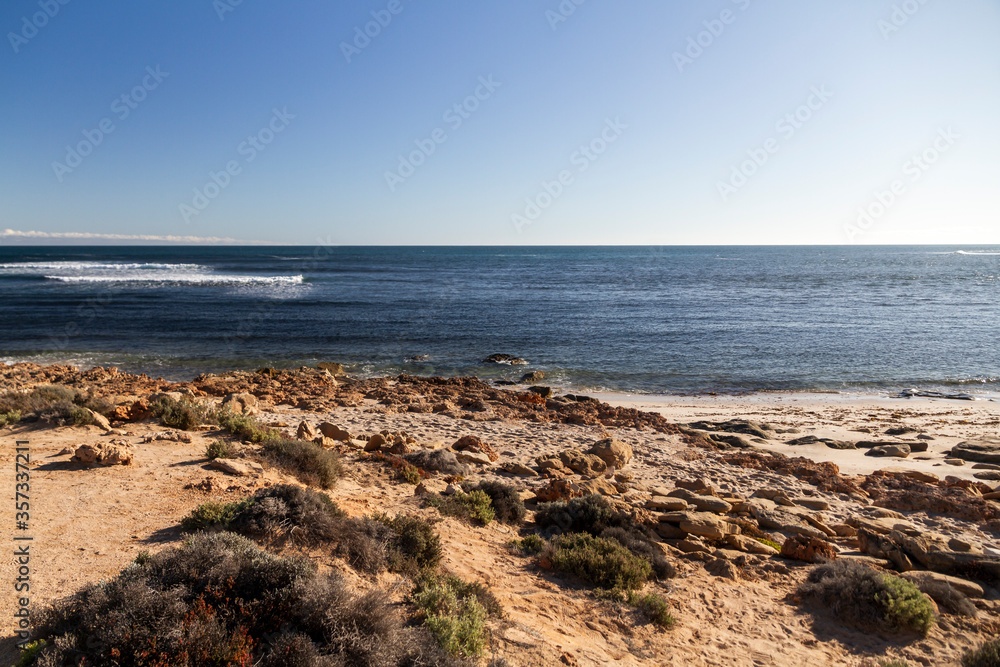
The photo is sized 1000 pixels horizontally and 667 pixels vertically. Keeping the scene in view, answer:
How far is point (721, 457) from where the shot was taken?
12.8 m

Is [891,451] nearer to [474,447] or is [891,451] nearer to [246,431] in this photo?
[474,447]

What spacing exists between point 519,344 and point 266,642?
79.7ft

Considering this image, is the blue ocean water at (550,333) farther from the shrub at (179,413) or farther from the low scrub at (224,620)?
the low scrub at (224,620)

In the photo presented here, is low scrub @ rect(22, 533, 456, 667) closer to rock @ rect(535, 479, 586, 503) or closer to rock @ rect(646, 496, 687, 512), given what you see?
rock @ rect(535, 479, 586, 503)

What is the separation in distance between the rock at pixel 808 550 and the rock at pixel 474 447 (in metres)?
5.90

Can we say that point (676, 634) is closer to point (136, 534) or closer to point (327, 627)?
point (327, 627)

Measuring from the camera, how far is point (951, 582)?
713cm

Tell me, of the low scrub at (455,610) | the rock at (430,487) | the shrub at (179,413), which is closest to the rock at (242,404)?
the shrub at (179,413)

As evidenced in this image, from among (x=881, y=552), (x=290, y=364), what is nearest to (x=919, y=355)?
(x=881, y=552)

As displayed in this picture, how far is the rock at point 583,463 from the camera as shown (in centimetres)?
1125

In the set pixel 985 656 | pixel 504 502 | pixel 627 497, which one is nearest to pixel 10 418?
pixel 504 502

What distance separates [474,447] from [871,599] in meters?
7.72

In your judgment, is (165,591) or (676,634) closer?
(165,591)

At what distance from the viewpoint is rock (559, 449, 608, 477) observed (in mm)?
11246
